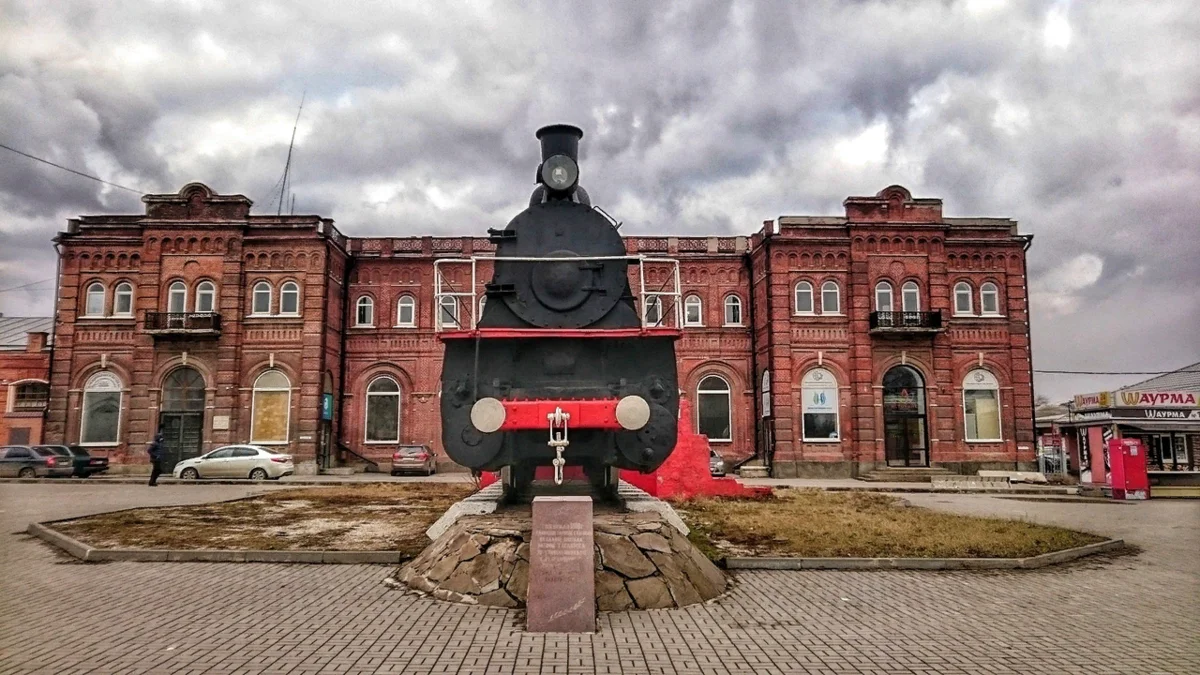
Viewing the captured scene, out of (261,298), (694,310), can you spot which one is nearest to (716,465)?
(694,310)

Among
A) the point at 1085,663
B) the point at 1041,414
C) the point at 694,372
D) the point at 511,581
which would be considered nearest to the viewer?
the point at 1085,663

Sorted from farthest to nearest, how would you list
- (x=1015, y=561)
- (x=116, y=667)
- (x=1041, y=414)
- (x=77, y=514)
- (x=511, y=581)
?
1. (x=1041, y=414)
2. (x=77, y=514)
3. (x=1015, y=561)
4. (x=511, y=581)
5. (x=116, y=667)

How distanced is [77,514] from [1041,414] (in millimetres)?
61608

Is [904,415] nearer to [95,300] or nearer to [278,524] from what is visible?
[278,524]

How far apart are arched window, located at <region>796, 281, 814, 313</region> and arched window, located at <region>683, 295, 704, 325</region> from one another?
3.95 m

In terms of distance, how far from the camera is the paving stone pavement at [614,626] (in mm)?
5430

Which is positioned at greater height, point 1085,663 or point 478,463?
point 478,463

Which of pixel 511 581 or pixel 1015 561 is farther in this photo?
pixel 1015 561

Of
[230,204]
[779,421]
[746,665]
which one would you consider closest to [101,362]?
[230,204]

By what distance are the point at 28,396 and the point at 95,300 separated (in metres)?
6.70

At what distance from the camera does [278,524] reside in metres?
12.4

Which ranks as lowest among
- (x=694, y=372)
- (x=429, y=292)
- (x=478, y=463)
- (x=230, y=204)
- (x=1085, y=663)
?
(x=1085, y=663)

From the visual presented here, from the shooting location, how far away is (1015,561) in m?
9.32

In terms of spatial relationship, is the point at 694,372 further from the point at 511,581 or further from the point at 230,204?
the point at 511,581
